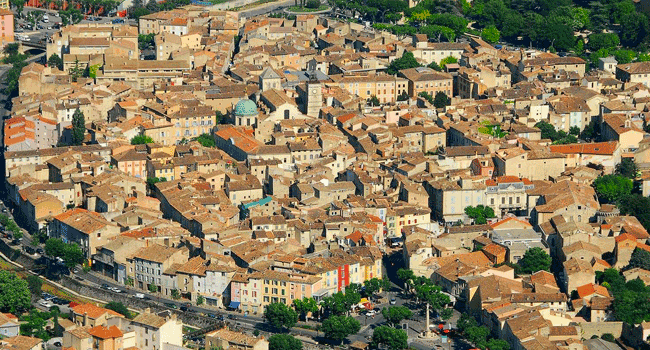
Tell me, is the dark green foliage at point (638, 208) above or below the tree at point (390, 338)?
above

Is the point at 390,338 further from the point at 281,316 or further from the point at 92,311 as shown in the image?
the point at 92,311

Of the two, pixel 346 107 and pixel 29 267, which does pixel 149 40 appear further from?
pixel 29 267

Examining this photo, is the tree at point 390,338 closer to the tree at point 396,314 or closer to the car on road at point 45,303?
the tree at point 396,314

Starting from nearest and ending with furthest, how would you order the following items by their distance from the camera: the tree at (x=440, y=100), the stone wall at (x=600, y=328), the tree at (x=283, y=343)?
the tree at (x=283, y=343)
the stone wall at (x=600, y=328)
the tree at (x=440, y=100)

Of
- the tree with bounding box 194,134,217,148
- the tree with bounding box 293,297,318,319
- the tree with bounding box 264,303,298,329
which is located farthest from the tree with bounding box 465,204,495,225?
the tree with bounding box 194,134,217,148

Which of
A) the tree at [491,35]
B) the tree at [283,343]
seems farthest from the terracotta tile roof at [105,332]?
the tree at [491,35]

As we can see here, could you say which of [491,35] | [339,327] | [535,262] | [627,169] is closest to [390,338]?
[339,327]
